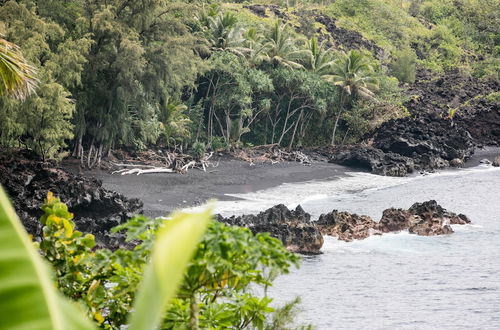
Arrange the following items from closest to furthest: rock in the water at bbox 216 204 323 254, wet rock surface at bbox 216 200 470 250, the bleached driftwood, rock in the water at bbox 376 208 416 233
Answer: rock in the water at bbox 216 204 323 254 → wet rock surface at bbox 216 200 470 250 → rock in the water at bbox 376 208 416 233 → the bleached driftwood

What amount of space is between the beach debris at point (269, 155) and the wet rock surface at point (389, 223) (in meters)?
12.8

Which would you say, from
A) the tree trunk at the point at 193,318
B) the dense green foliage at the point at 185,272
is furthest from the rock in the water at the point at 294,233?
the tree trunk at the point at 193,318

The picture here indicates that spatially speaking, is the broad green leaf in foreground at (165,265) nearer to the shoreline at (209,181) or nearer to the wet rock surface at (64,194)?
the wet rock surface at (64,194)

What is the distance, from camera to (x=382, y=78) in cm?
4775

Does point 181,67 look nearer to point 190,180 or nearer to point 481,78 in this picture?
point 190,180

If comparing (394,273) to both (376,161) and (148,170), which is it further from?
(376,161)

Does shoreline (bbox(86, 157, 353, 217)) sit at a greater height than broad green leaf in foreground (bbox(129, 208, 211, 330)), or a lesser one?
lesser

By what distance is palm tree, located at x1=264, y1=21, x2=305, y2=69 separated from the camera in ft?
133

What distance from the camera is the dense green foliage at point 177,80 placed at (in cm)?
2434

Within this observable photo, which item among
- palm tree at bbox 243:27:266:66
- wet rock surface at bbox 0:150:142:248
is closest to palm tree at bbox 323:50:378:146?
palm tree at bbox 243:27:266:66

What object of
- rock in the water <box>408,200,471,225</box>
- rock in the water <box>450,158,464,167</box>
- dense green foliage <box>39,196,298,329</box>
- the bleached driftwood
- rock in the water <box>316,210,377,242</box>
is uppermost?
dense green foliage <box>39,196,298,329</box>

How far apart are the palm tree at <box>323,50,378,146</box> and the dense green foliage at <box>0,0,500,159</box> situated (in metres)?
0.32

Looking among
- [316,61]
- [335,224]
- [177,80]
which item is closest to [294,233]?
[335,224]

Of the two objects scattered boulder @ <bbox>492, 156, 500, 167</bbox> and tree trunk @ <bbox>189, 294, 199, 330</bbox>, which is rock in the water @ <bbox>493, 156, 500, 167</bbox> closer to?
scattered boulder @ <bbox>492, 156, 500, 167</bbox>
